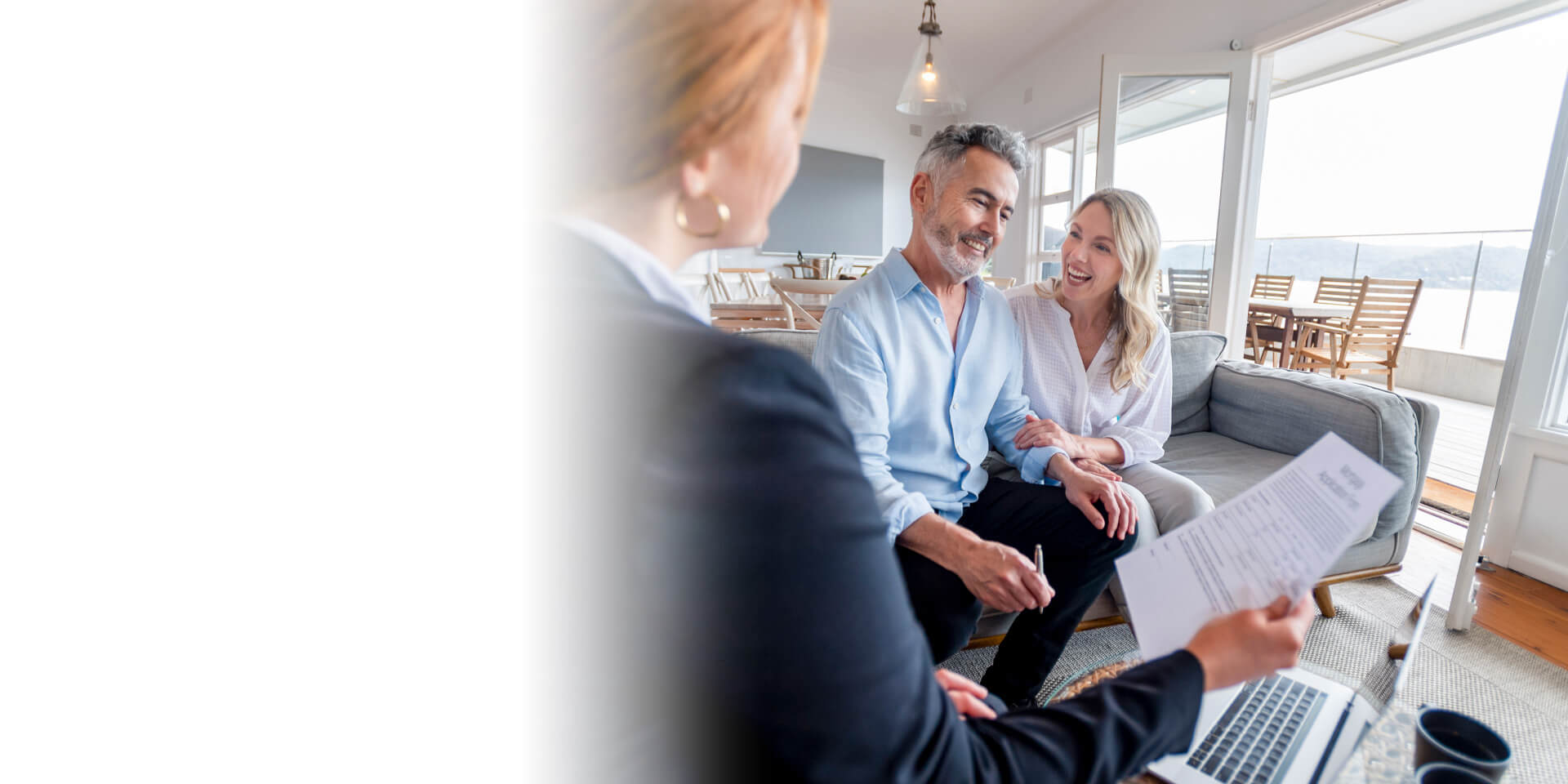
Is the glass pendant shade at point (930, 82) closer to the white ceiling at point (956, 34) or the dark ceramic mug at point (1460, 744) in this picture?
the white ceiling at point (956, 34)

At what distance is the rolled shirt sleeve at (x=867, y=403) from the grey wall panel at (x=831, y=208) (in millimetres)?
5020

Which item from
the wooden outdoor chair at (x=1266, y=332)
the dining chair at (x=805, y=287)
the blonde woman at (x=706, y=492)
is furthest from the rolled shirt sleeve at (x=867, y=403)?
the wooden outdoor chair at (x=1266, y=332)

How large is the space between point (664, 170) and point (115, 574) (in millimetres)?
350

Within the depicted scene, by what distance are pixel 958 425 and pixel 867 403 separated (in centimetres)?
26

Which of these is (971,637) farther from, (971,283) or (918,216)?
(918,216)

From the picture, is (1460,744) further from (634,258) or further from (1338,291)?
(1338,291)

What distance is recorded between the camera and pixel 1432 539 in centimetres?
222

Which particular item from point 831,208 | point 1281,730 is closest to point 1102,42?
point 831,208

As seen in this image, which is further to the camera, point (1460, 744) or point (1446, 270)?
point (1446, 270)

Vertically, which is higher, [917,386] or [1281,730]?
[917,386]

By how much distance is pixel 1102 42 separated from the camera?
4.23 m

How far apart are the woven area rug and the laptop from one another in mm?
361

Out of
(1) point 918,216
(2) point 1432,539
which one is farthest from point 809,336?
(2) point 1432,539

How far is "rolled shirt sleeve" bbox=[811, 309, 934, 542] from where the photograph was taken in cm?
117
